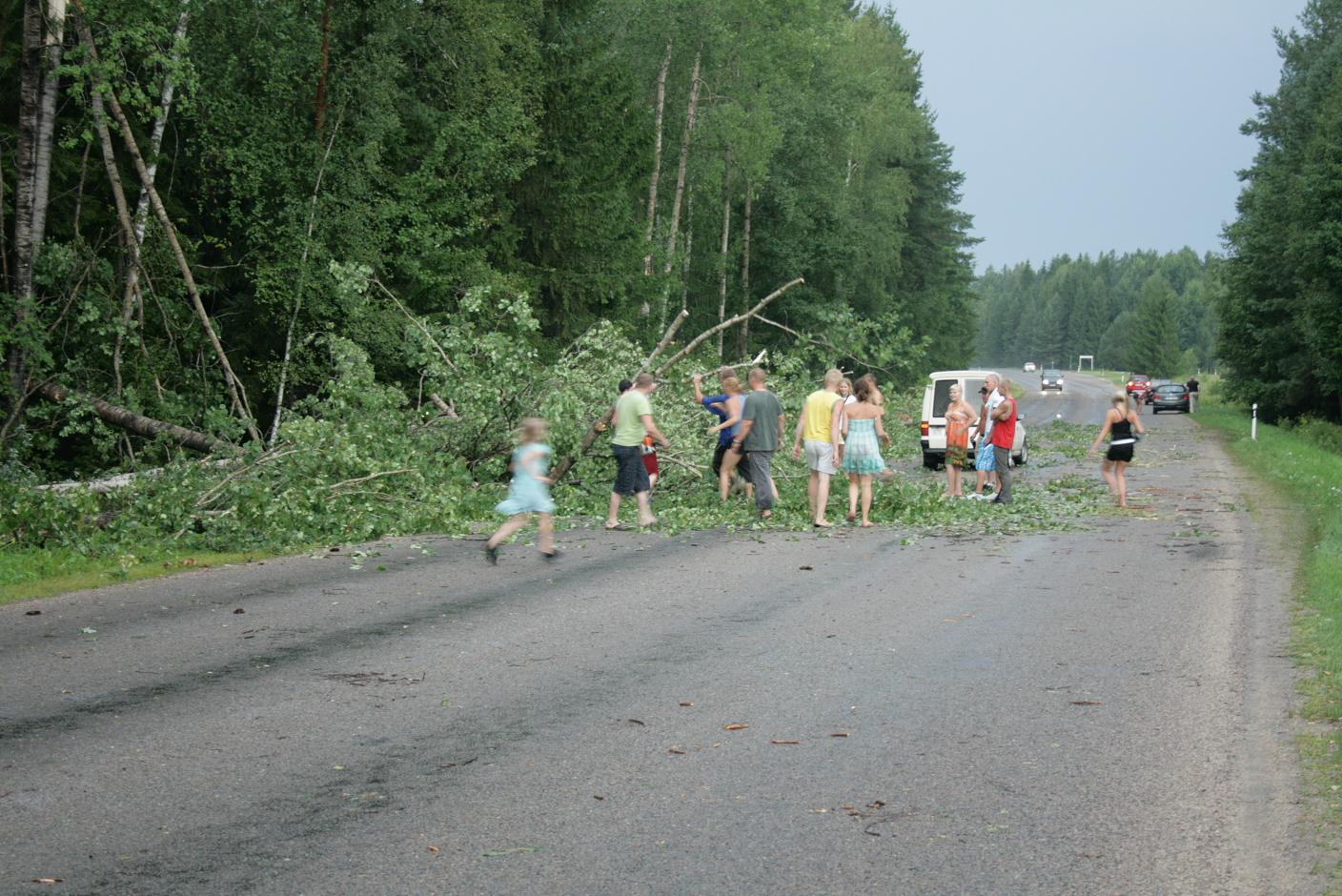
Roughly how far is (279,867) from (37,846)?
0.93 metres

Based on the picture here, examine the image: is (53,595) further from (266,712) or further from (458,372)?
(458,372)

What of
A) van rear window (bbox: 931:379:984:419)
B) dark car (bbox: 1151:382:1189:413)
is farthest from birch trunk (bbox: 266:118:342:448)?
dark car (bbox: 1151:382:1189:413)

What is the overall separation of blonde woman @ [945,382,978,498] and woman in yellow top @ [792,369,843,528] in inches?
156

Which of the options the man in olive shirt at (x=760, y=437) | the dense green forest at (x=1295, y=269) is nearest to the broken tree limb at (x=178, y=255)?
the man in olive shirt at (x=760, y=437)

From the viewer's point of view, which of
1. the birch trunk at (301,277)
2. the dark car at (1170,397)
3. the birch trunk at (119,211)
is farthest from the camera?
the dark car at (1170,397)

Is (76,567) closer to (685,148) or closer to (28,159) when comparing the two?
(28,159)

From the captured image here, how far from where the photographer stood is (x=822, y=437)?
53.9 ft

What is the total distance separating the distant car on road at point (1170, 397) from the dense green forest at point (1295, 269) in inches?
226

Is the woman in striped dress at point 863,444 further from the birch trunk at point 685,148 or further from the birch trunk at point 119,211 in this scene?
the birch trunk at point 685,148

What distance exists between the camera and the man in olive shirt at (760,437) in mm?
16969

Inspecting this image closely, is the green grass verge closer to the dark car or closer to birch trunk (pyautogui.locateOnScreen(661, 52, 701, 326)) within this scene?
birch trunk (pyautogui.locateOnScreen(661, 52, 701, 326))

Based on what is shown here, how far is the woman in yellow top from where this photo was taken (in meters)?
16.4

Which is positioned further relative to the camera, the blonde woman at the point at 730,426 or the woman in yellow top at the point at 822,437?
the blonde woman at the point at 730,426

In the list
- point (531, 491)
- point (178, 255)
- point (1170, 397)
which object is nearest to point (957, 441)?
point (531, 491)
